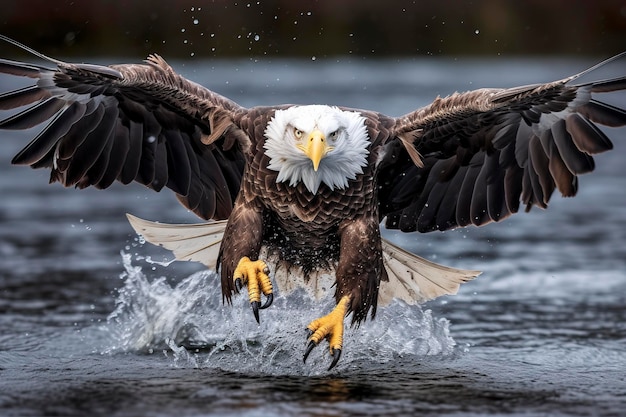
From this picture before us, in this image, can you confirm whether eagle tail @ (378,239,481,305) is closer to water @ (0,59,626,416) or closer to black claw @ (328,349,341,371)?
water @ (0,59,626,416)

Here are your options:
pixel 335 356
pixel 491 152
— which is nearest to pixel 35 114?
pixel 335 356

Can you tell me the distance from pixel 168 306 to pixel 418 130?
6.42 ft

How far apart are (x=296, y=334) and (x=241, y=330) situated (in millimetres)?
320

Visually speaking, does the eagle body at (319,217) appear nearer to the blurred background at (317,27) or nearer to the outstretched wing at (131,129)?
the outstretched wing at (131,129)

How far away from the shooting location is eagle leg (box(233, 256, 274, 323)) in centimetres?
646

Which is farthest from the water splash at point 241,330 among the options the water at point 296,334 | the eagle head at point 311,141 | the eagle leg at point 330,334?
the eagle head at point 311,141

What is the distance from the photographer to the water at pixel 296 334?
598cm

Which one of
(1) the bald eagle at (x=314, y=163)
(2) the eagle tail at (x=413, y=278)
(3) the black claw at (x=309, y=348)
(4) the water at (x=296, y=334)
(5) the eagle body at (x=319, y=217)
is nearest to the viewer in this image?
(4) the water at (x=296, y=334)

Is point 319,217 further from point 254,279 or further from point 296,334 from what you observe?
point 296,334

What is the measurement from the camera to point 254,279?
6.51 meters

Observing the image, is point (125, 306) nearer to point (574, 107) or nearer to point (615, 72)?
point (574, 107)

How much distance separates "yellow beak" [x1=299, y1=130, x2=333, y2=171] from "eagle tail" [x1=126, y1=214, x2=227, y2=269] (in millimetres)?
1479

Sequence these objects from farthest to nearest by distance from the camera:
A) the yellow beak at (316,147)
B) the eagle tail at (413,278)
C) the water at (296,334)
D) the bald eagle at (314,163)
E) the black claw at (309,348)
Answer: the eagle tail at (413,278)
the bald eagle at (314,163)
the black claw at (309,348)
the yellow beak at (316,147)
the water at (296,334)

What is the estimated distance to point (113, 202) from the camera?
12.9m
